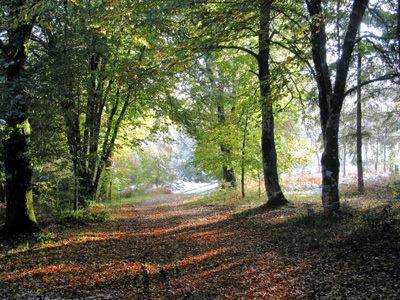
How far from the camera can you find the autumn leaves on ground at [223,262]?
422 centimetres

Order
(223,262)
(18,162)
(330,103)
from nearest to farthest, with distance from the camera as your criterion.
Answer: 1. (223,262)
2. (330,103)
3. (18,162)

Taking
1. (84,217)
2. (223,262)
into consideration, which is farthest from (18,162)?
(223,262)

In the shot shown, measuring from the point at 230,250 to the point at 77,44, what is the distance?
817 cm

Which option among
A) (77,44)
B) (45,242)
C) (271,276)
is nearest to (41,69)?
(77,44)

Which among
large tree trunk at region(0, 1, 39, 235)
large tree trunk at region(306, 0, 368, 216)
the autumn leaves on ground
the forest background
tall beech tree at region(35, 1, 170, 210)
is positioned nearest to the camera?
the autumn leaves on ground

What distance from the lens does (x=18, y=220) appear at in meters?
7.56

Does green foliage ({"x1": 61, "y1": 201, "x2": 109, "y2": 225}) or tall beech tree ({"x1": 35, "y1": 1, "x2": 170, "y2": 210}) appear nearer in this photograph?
tall beech tree ({"x1": 35, "y1": 1, "x2": 170, "y2": 210})

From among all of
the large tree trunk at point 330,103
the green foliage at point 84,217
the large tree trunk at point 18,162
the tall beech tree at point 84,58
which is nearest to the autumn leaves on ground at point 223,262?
the large tree trunk at point 18,162

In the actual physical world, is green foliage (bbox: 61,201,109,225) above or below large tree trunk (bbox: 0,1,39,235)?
below

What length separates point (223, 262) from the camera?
584cm

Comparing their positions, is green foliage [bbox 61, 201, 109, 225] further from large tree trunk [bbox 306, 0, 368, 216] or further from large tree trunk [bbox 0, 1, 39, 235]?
large tree trunk [bbox 306, 0, 368, 216]

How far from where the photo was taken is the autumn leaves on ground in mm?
4219

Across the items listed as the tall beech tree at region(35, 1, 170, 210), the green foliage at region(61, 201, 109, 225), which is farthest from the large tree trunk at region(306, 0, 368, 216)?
the green foliage at region(61, 201, 109, 225)

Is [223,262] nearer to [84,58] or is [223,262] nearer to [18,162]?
[18,162]
